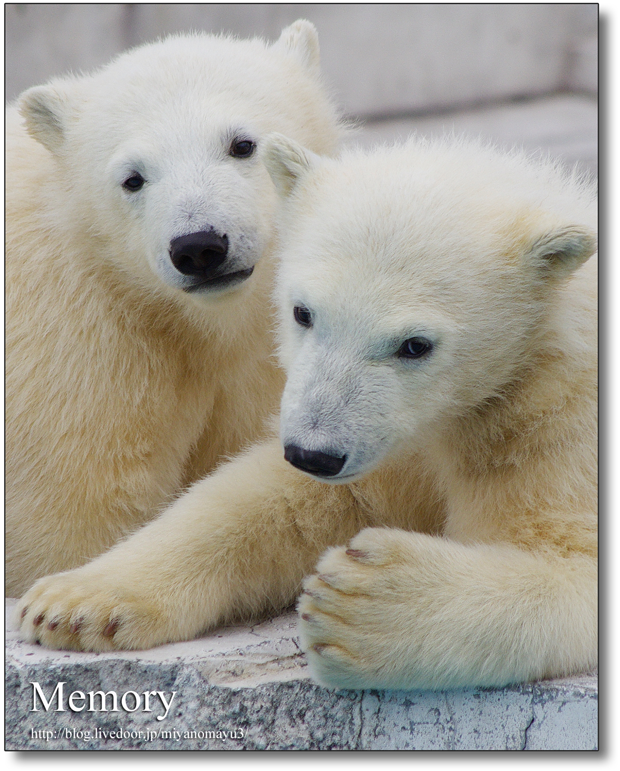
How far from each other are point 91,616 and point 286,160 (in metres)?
1.51

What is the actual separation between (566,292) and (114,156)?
1611 mm

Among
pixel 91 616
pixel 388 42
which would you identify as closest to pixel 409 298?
pixel 91 616

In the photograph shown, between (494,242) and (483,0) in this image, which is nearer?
(494,242)

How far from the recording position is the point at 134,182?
3.21m

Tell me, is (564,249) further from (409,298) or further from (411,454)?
(411,454)

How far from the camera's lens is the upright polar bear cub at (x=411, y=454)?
2.43m

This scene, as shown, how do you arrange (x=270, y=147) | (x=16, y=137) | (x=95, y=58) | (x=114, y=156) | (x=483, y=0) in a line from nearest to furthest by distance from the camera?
(x=270, y=147) → (x=114, y=156) → (x=16, y=137) → (x=483, y=0) → (x=95, y=58)

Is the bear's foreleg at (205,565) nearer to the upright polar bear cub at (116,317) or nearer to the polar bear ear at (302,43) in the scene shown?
the upright polar bear cub at (116,317)

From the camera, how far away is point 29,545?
3.40 meters

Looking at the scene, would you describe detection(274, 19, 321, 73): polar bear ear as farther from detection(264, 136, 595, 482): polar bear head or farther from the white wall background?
detection(264, 136, 595, 482): polar bear head

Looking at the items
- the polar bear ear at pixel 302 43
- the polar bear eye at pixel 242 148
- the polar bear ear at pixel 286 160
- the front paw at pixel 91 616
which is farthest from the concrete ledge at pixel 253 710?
the polar bear ear at pixel 302 43

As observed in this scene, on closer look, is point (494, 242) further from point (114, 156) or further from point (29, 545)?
point (29, 545)
